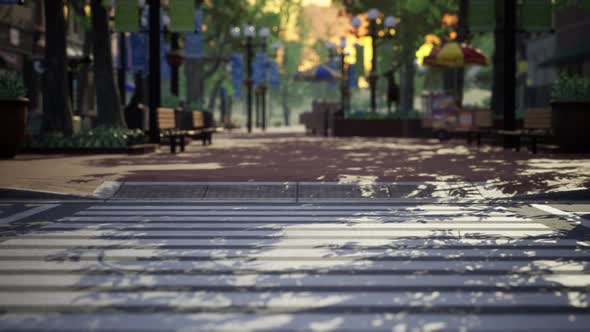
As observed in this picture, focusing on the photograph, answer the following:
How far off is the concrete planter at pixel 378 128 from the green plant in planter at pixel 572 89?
17035 millimetres

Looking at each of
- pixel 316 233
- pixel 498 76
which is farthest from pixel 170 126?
pixel 316 233

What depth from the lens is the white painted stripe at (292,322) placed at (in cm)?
546

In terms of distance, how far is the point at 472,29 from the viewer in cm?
2594

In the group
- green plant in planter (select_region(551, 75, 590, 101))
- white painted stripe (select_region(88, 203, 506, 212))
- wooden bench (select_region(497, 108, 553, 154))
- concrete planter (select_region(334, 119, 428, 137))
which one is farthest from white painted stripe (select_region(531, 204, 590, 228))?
concrete planter (select_region(334, 119, 428, 137))

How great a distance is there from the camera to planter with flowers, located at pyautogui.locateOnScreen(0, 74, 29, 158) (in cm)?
1966

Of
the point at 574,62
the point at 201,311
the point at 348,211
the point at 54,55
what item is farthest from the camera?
the point at 574,62

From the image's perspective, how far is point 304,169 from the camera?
17.4 meters

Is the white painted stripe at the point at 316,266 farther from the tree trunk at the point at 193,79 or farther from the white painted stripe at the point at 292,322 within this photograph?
the tree trunk at the point at 193,79

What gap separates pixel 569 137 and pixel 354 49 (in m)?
34.8

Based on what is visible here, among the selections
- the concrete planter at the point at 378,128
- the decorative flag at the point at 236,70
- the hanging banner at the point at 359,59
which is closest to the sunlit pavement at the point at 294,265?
the concrete planter at the point at 378,128

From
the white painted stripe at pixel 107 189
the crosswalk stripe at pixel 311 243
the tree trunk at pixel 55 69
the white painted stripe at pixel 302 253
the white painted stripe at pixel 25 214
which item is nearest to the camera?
the white painted stripe at pixel 302 253

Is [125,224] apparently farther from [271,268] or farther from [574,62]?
[574,62]

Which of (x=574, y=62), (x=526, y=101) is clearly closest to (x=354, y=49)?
(x=574, y=62)

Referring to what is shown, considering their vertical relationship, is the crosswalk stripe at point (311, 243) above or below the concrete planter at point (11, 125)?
below
